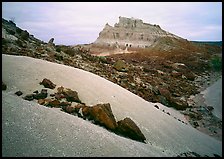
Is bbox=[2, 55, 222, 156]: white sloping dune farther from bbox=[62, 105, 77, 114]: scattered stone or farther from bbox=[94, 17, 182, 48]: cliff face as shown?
bbox=[94, 17, 182, 48]: cliff face

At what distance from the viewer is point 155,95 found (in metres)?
13.7

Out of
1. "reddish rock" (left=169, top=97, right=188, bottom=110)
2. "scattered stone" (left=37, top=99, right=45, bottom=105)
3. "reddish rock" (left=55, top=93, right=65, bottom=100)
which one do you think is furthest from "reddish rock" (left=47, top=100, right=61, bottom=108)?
"reddish rock" (left=169, top=97, right=188, bottom=110)

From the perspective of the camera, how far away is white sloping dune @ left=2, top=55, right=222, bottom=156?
15.3 ft

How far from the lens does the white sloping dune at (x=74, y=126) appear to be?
4652mm

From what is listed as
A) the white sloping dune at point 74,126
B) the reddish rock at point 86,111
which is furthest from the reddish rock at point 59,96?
the reddish rock at point 86,111

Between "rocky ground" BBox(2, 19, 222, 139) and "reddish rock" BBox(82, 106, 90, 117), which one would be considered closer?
"reddish rock" BBox(82, 106, 90, 117)

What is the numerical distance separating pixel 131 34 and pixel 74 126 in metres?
46.6

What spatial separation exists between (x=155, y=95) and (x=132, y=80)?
1.86 meters

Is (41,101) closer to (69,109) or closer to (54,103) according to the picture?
(54,103)

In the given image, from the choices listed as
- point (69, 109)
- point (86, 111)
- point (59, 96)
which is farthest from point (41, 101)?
point (86, 111)

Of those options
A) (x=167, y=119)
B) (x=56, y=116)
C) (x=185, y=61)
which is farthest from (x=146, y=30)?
(x=56, y=116)

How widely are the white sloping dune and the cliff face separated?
41017mm

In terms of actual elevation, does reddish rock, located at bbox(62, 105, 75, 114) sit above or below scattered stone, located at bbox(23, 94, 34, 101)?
below

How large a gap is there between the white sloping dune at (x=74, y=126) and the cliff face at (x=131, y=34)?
1615 inches
